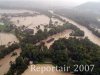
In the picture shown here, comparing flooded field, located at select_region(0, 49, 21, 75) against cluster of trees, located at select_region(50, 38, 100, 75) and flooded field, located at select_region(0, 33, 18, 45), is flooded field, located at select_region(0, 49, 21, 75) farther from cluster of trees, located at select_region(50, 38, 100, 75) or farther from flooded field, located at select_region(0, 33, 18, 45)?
flooded field, located at select_region(0, 33, 18, 45)

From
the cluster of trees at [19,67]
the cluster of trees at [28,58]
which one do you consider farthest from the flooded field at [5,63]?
the cluster of trees at [19,67]

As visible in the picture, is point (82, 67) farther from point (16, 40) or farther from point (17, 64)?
point (16, 40)

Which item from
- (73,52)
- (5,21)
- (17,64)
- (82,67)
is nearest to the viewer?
(82,67)

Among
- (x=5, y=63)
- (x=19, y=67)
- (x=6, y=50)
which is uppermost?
(x=6, y=50)

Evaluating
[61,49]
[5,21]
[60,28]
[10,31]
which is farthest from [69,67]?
[5,21]

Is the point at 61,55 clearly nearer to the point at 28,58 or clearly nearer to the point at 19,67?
the point at 28,58

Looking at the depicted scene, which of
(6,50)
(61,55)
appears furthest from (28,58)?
(6,50)
